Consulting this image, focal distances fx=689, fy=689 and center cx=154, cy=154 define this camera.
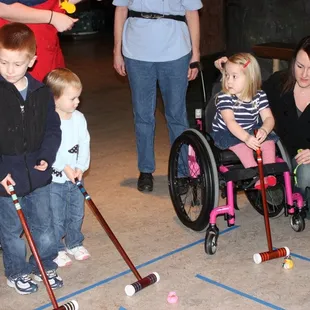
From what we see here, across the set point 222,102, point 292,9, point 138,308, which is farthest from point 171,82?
point 292,9

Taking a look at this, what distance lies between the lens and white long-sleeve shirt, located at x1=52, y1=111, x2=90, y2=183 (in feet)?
10.6

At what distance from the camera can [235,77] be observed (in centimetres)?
350

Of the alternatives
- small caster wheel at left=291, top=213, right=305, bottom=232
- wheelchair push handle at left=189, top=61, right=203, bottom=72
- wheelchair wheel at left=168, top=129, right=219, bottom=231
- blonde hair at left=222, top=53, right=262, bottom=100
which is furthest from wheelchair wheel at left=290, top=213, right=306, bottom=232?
wheelchair push handle at left=189, top=61, right=203, bottom=72

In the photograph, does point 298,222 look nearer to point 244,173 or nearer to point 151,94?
point 244,173

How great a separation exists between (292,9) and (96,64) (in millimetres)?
3576

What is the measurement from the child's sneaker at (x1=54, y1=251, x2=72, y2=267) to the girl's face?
3.89 feet

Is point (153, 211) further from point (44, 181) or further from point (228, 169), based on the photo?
point (44, 181)

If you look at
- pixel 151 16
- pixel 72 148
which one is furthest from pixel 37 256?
pixel 151 16

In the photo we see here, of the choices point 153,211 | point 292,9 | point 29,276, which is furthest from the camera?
point 292,9

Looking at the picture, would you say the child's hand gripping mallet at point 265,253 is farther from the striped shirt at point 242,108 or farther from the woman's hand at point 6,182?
the woman's hand at point 6,182

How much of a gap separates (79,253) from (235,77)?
119 centimetres

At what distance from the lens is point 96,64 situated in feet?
31.7

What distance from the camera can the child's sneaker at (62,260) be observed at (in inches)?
133

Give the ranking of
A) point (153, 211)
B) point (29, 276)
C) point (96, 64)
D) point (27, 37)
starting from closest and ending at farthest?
point (27, 37), point (29, 276), point (153, 211), point (96, 64)
